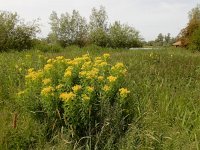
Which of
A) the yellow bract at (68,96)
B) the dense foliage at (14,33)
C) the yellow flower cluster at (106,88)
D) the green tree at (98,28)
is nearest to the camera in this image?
the yellow bract at (68,96)

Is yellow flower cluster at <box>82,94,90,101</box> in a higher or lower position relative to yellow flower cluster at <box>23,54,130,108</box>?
lower

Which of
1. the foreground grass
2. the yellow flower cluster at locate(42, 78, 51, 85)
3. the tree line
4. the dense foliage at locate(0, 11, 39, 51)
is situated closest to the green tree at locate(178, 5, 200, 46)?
the tree line

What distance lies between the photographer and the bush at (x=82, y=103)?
4.27 m

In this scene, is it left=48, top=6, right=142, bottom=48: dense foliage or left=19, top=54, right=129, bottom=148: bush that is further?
left=48, top=6, right=142, bottom=48: dense foliage

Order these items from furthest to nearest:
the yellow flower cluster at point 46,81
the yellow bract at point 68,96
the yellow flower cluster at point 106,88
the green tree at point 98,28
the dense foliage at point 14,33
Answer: the green tree at point 98,28
the dense foliage at point 14,33
the yellow flower cluster at point 46,81
the yellow flower cluster at point 106,88
the yellow bract at point 68,96

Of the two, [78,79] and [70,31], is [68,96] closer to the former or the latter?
[78,79]

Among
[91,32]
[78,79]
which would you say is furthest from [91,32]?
[78,79]

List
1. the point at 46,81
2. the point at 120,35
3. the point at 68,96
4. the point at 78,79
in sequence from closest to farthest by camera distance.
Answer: the point at 68,96 < the point at 46,81 < the point at 78,79 < the point at 120,35

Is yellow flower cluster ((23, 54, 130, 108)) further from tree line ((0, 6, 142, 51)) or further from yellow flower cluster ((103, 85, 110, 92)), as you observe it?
tree line ((0, 6, 142, 51))

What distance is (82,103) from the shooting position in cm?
425

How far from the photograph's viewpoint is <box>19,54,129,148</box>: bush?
4.27m

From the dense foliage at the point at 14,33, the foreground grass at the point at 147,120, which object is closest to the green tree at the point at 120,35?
the dense foliage at the point at 14,33

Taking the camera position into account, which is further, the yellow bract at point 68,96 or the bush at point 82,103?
the bush at point 82,103

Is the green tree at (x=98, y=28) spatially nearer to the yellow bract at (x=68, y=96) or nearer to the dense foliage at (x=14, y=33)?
the dense foliage at (x=14, y=33)
